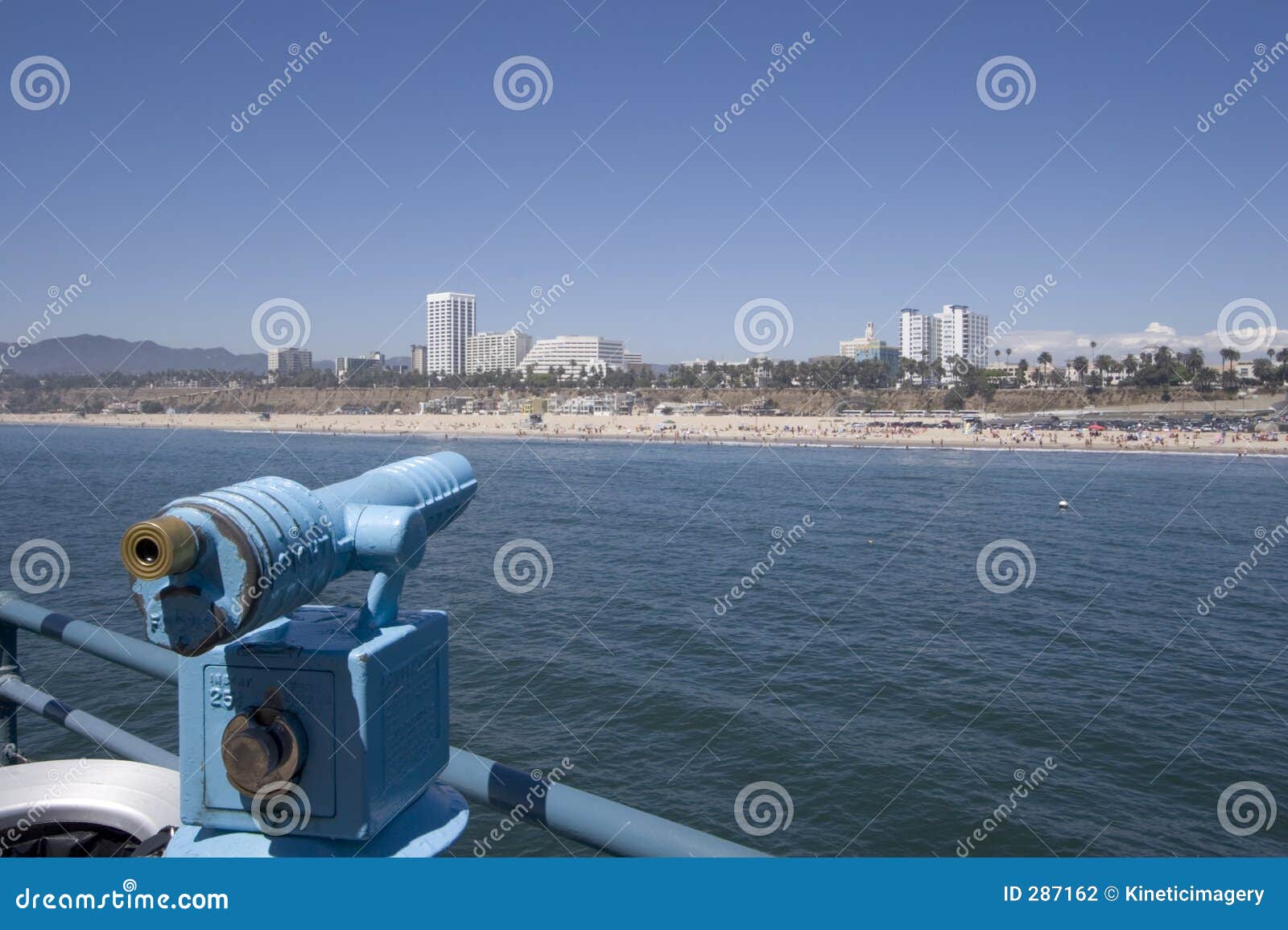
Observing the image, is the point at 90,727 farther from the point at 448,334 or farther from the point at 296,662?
the point at 448,334

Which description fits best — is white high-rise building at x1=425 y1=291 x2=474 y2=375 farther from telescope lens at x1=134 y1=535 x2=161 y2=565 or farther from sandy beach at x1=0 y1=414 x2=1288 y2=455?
telescope lens at x1=134 y1=535 x2=161 y2=565

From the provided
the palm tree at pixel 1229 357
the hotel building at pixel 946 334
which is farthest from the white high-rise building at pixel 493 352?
the palm tree at pixel 1229 357

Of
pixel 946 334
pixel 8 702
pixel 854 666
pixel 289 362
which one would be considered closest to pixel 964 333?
pixel 946 334

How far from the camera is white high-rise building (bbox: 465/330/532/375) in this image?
153 m

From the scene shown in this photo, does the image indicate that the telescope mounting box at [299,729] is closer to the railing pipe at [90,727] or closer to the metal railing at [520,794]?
→ the metal railing at [520,794]

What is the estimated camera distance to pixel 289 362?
144 m

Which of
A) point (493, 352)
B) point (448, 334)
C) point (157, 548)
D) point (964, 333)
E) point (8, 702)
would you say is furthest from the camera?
point (964, 333)

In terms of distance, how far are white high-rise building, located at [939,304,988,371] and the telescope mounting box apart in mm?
180946

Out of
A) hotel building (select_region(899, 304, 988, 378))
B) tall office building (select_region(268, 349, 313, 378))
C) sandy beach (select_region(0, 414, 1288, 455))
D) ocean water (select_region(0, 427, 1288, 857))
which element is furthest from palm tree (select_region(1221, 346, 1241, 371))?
tall office building (select_region(268, 349, 313, 378))

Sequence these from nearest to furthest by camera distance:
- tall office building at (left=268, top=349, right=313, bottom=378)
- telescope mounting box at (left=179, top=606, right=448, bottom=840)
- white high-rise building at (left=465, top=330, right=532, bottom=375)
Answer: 1. telescope mounting box at (left=179, top=606, right=448, bottom=840)
2. tall office building at (left=268, top=349, right=313, bottom=378)
3. white high-rise building at (left=465, top=330, right=532, bottom=375)

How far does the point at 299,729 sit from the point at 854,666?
65.4 feet

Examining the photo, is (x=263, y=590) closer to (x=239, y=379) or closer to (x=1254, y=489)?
(x=1254, y=489)

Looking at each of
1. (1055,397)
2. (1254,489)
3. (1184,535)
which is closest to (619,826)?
(1184,535)

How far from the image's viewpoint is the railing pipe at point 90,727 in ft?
9.76
